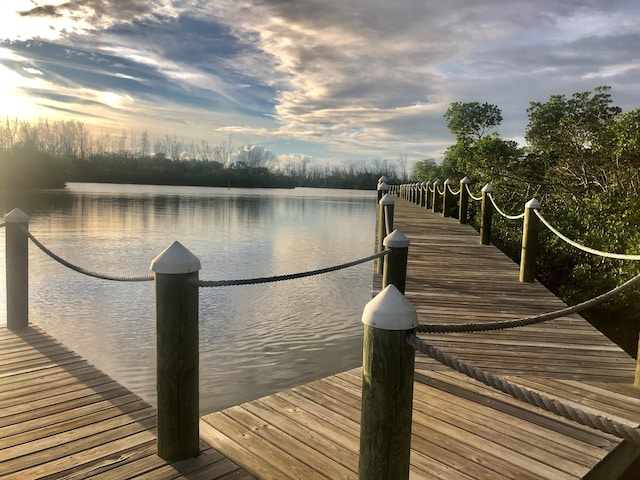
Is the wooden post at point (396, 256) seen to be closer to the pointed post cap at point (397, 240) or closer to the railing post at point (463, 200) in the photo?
the pointed post cap at point (397, 240)

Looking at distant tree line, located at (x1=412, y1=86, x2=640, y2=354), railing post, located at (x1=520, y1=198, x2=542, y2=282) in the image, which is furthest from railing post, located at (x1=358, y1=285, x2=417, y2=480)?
distant tree line, located at (x1=412, y1=86, x2=640, y2=354)

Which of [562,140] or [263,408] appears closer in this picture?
[263,408]

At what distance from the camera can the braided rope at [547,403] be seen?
1.66 meters

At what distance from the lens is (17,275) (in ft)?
18.1

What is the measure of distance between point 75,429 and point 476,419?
8.63 ft

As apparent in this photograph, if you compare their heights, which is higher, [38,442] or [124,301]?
[38,442]

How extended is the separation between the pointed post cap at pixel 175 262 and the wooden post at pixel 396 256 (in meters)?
2.49

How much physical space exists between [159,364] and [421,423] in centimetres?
171

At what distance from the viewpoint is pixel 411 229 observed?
14258 millimetres

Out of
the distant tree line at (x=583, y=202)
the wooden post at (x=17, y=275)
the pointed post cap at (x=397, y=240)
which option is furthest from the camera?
the distant tree line at (x=583, y=202)

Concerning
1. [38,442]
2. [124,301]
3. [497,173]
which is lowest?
[124,301]

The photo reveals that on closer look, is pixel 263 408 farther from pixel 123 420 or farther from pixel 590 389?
pixel 590 389

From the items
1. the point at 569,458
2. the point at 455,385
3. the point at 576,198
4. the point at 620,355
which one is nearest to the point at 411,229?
the point at 576,198

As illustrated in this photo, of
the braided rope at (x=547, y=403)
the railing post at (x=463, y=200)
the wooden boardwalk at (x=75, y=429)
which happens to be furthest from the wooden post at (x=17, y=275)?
the railing post at (x=463, y=200)
